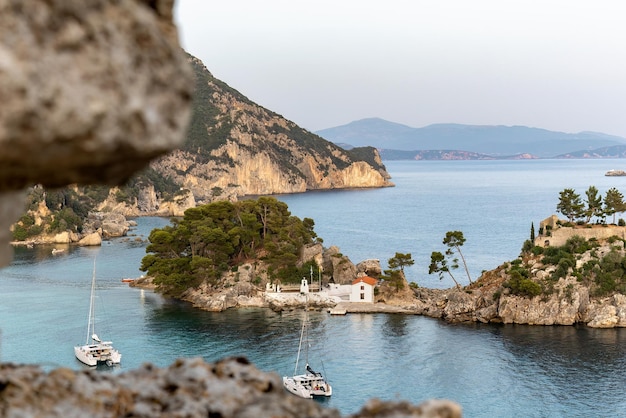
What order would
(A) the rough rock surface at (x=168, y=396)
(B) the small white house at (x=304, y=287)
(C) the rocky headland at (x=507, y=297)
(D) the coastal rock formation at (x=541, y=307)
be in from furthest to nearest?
(B) the small white house at (x=304, y=287)
(C) the rocky headland at (x=507, y=297)
(D) the coastal rock formation at (x=541, y=307)
(A) the rough rock surface at (x=168, y=396)

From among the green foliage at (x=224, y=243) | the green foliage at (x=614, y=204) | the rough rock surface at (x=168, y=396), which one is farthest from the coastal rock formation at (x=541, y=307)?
the rough rock surface at (x=168, y=396)

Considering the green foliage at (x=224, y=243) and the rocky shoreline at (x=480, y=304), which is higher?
the green foliage at (x=224, y=243)

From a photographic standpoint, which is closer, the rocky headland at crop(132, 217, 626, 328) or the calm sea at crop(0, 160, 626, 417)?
the calm sea at crop(0, 160, 626, 417)

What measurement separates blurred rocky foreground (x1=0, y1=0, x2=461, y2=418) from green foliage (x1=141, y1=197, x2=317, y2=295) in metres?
51.1

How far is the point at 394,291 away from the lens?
53219 millimetres

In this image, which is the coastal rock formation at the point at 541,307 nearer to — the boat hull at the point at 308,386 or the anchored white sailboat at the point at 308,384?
the anchored white sailboat at the point at 308,384

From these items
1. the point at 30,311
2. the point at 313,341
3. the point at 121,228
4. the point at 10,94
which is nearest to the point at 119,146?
the point at 10,94

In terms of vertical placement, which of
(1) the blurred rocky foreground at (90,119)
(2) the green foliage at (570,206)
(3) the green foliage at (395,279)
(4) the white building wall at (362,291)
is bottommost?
(4) the white building wall at (362,291)

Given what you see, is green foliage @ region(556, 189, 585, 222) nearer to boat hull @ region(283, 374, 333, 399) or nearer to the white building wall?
the white building wall

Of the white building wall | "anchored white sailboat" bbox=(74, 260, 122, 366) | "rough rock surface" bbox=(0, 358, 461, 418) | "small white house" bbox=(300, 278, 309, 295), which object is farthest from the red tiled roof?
"rough rock surface" bbox=(0, 358, 461, 418)

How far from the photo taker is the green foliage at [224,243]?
181 ft

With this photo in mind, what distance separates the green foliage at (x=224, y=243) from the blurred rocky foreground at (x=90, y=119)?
51079mm

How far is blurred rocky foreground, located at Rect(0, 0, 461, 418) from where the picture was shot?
306cm

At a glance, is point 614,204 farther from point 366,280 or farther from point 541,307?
point 366,280
